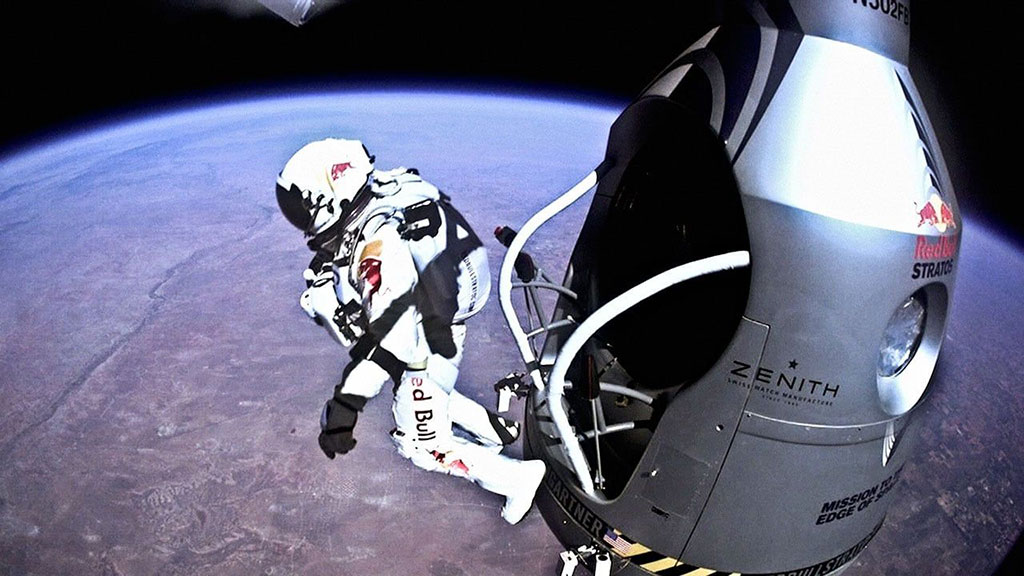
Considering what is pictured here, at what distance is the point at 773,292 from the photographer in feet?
4.25

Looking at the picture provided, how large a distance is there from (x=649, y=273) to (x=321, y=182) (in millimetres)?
1266

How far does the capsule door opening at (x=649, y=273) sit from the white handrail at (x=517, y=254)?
16 centimetres

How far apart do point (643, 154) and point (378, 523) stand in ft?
7.99

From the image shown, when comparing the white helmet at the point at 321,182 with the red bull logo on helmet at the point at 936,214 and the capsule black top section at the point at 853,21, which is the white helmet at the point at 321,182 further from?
the red bull logo on helmet at the point at 936,214

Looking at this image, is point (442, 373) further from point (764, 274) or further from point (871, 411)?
point (871, 411)

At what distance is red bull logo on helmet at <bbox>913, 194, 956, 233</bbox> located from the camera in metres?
1.28

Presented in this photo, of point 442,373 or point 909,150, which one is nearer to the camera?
point 909,150

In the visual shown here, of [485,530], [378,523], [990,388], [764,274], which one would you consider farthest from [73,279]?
[990,388]

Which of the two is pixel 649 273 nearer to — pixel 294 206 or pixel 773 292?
pixel 773 292

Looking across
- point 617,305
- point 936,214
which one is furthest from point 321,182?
point 936,214

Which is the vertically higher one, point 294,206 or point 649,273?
point 294,206

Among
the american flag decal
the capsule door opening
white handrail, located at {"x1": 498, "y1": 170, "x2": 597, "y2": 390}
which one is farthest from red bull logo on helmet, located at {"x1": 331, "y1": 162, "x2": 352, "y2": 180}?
the american flag decal

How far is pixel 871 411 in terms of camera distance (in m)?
1.42

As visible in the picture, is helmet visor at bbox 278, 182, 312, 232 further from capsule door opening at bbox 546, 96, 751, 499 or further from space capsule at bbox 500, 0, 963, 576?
capsule door opening at bbox 546, 96, 751, 499
